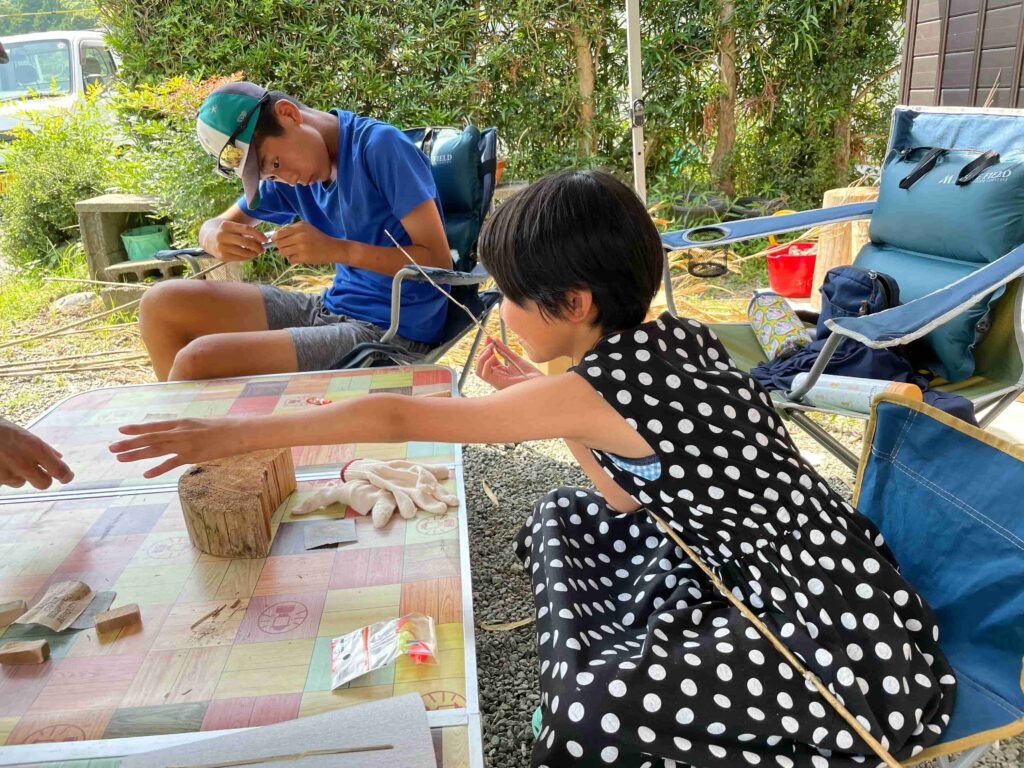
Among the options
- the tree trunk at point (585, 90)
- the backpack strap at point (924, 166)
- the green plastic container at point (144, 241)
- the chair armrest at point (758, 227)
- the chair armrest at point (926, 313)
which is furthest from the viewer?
the tree trunk at point (585, 90)

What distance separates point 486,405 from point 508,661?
2.95 feet

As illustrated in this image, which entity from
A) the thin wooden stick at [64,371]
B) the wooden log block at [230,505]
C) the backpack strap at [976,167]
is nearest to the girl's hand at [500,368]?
the wooden log block at [230,505]

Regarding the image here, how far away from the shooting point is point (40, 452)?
1.44m

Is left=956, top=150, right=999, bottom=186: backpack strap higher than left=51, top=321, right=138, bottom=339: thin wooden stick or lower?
higher

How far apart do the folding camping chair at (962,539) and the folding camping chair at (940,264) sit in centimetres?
55

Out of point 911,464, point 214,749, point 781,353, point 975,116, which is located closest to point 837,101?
point 975,116

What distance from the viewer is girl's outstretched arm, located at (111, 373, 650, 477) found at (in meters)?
1.22

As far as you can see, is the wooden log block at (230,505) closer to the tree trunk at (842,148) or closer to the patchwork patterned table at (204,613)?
the patchwork patterned table at (204,613)

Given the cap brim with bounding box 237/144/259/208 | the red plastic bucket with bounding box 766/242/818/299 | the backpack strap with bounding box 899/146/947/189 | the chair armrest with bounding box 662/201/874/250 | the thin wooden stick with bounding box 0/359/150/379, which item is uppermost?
the cap brim with bounding box 237/144/259/208

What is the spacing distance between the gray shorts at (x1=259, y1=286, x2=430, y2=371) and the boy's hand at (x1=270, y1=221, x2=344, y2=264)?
23 centimetres

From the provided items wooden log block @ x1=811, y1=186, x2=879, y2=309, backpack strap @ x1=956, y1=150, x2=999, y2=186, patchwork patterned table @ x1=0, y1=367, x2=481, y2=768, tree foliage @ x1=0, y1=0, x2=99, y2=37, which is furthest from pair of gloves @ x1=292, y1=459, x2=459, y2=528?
tree foliage @ x1=0, y1=0, x2=99, y2=37

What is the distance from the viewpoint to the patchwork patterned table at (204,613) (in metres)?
0.97

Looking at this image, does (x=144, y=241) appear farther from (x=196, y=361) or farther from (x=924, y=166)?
(x=924, y=166)

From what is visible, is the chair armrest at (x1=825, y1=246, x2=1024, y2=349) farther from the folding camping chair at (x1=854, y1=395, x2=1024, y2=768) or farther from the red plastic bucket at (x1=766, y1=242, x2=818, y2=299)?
the red plastic bucket at (x1=766, y1=242, x2=818, y2=299)
